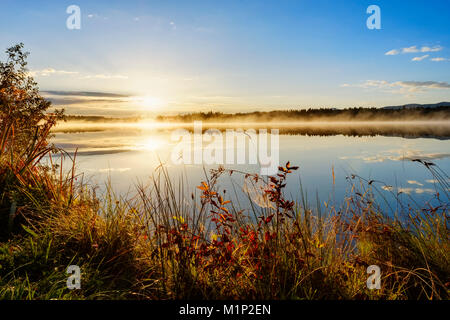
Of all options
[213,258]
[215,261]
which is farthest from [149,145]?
[215,261]

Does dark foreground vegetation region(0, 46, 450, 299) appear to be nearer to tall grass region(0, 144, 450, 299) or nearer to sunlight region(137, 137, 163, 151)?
tall grass region(0, 144, 450, 299)

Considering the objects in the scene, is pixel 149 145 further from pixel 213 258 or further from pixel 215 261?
pixel 215 261

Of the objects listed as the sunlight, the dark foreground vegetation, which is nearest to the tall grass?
the dark foreground vegetation

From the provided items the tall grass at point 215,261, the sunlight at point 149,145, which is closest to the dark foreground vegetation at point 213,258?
the tall grass at point 215,261

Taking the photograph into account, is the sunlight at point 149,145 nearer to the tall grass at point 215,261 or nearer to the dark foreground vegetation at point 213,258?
the dark foreground vegetation at point 213,258

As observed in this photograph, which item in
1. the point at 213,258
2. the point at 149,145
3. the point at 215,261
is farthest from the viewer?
the point at 149,145

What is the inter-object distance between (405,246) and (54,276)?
3.81 meters

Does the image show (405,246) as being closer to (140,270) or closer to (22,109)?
(140,270)

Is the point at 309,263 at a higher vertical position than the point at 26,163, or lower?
lower

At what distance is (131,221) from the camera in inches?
174

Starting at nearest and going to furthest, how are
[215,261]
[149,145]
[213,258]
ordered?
[215,261], [213,258], [149,145]
